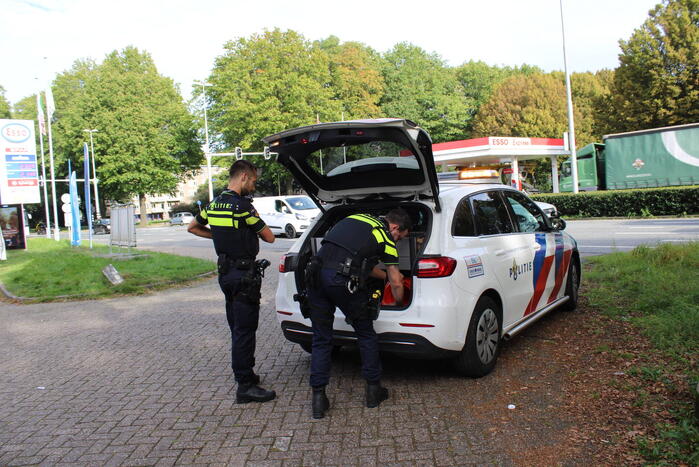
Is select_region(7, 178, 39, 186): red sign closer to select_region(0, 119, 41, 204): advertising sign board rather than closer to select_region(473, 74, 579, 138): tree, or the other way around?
select_region(0, 119, 41, 204): advertising sign board

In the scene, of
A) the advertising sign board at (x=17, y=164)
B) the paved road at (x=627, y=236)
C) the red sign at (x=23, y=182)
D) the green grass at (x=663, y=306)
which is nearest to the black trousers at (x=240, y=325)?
the green grass at (x=663, y=306)

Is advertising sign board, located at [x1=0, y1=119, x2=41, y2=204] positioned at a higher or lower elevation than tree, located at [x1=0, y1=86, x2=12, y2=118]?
lower

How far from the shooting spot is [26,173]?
22.5 metres

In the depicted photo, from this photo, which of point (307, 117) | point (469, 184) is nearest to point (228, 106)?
point (307, 117)

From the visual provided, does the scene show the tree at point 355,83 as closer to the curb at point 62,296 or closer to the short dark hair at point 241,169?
the curb at point 62,296

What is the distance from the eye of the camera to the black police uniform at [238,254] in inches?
163

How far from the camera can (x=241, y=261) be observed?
13.6ft

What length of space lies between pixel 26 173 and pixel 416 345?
23.3 meters

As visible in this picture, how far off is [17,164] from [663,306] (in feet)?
78.4

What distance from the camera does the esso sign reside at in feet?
72.3

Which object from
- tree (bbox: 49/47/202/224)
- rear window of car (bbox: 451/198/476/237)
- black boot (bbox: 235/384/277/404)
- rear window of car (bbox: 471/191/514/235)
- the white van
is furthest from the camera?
tree (bbox: 49/47/202/224)

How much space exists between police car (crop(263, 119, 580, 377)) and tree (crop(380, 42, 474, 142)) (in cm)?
4318

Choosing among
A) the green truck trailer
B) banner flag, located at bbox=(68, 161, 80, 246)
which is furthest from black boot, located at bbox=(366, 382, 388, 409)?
the green truck trailer

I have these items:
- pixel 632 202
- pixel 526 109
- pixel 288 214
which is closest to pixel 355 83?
pixel 526 109
